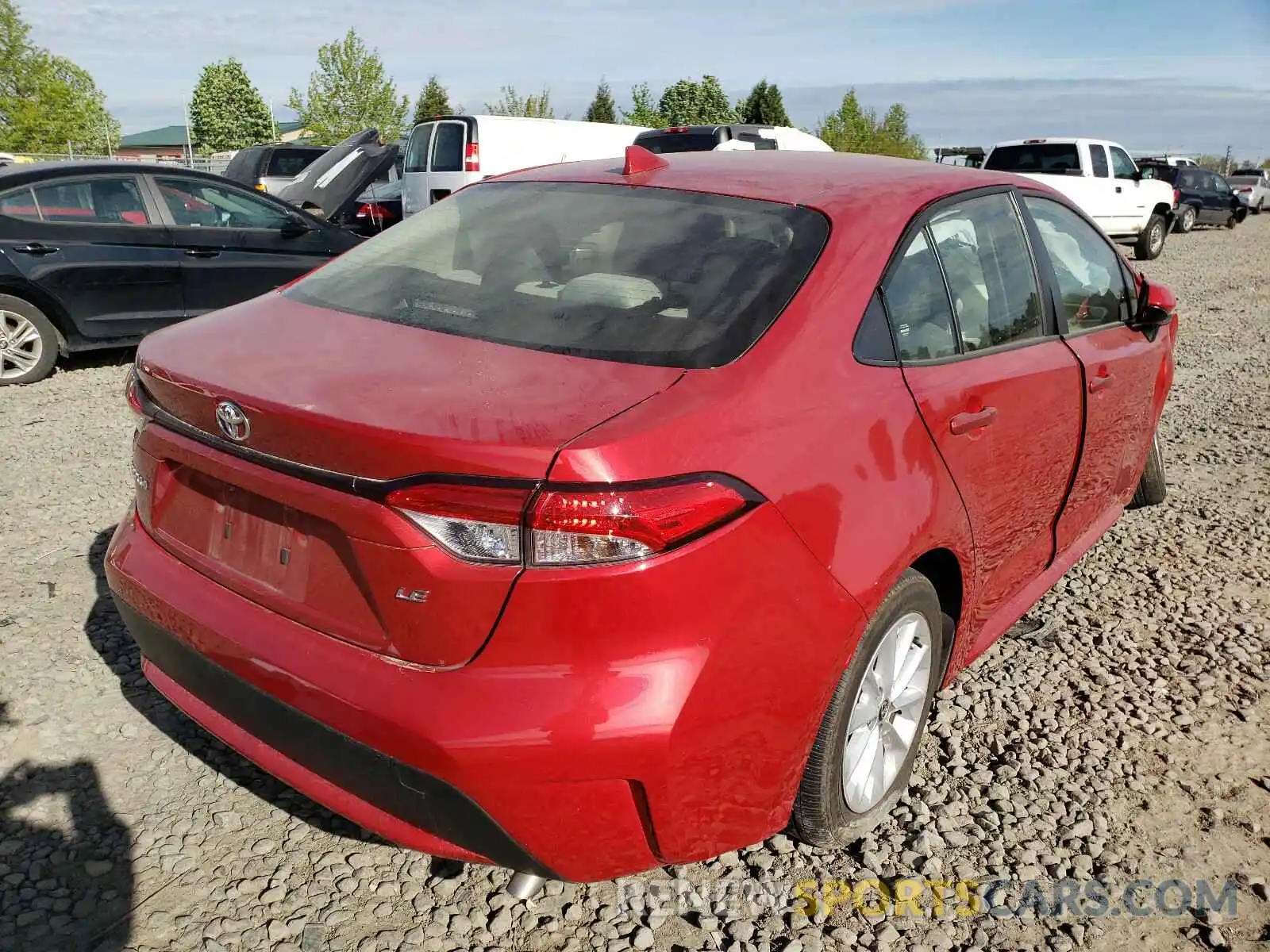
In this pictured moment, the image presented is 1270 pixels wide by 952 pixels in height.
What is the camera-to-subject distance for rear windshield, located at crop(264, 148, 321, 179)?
18453mm

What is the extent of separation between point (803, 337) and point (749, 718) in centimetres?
80

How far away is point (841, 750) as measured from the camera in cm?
231

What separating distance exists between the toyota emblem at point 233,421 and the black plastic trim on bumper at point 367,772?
50 cm

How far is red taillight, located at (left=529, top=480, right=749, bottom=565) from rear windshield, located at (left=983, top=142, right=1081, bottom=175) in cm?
1641

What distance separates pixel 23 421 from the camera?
20.6 feet

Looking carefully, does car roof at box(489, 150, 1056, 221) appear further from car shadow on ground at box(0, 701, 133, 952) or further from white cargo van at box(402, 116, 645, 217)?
white cargo van at box(402, 116, 645, 217)

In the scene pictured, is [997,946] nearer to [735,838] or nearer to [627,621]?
[735,838]

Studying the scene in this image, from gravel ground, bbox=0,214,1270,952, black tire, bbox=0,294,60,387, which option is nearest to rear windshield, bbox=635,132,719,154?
black tire, bbox=0,294,60,387

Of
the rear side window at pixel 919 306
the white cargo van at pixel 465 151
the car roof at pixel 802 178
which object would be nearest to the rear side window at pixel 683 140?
the white cargo van at pixel 465 151

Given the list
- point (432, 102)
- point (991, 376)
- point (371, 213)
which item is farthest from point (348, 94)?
→ point (991, 376)

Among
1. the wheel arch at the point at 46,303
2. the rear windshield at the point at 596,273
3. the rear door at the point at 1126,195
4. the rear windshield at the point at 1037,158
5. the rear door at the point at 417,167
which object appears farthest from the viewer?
the rear door at the point at 1126,195

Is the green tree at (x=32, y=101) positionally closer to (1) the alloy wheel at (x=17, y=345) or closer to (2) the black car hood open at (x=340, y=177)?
(2) the black car hood open at (x=340, y=177)

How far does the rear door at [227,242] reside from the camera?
7.77m

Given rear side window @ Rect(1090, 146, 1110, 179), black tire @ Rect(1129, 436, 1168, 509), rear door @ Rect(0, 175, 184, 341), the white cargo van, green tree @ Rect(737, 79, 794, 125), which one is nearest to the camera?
black tire @ Rect(1129, 436, 1168, 509)
